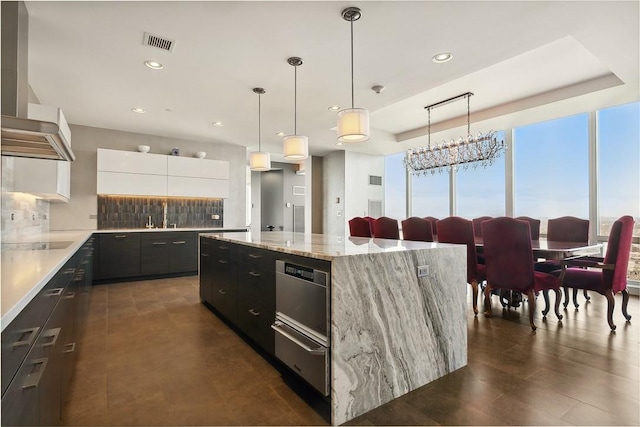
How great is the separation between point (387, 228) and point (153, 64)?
332cm

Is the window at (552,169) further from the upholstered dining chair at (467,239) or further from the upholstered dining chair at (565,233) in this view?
the upholstered dining chair at (467,239)

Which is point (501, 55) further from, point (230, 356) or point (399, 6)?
point (230, 356)

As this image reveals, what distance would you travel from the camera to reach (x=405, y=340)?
1955 mm

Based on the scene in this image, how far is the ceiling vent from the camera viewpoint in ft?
8.91

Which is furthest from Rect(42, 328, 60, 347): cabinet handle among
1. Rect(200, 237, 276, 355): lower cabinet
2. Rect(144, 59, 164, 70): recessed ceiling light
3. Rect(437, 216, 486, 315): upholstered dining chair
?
Rect(437, 216, 486, 315): upholstered dining chair

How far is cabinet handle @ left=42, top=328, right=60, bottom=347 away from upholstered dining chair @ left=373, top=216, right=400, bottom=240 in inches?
142

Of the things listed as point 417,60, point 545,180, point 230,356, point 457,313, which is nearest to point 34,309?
point 230,356

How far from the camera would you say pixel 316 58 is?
3098mm

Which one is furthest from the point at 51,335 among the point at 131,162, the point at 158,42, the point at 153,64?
the point at 131,162

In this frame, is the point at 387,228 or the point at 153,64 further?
the point at 387,228

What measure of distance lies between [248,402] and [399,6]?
2.83 metres

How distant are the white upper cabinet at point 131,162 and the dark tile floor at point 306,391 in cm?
297

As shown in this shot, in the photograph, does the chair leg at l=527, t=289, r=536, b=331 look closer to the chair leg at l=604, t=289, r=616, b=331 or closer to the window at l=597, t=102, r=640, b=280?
the chair leg at l=604, t=289, r=616, b=331

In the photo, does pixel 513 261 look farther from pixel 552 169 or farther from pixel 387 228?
pixel 552 169
